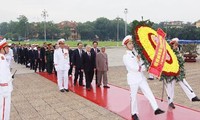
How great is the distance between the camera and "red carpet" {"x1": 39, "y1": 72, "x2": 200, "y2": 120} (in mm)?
6145

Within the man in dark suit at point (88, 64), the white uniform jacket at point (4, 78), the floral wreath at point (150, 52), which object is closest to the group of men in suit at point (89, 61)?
the man in dark suit at point (88, 64)

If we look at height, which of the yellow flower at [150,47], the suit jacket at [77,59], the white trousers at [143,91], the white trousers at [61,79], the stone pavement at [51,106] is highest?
the yellow flower at [150,47]

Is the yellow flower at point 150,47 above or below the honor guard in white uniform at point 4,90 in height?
above

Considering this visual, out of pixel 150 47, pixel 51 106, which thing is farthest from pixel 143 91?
pixel 51 106

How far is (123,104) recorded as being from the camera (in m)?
7.39

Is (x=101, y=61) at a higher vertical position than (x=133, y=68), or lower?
lower

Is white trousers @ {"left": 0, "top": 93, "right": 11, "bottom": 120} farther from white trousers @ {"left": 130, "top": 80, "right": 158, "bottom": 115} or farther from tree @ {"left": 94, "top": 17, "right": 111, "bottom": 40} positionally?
tree @ {"left": 94, "top": 17, "right": 111, "bottom": 40}

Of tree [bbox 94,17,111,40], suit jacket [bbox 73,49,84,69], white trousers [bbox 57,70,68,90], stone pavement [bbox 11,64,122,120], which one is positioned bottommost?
stone pavement [bbox 11,64,122,120]

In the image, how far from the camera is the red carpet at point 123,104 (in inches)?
242

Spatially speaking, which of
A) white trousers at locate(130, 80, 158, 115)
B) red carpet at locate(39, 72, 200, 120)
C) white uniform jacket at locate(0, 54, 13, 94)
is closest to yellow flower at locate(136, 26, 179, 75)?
white trousers at locate(130, 80, 158, 115)

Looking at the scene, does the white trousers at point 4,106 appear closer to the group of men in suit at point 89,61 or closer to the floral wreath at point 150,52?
the floral wreath at point 150,52

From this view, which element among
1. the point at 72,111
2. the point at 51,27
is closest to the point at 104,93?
the point at 72,111

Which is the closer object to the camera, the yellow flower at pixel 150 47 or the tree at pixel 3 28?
the yellow flower at pixel 150 47

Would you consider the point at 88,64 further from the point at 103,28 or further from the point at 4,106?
the point at 103,28
